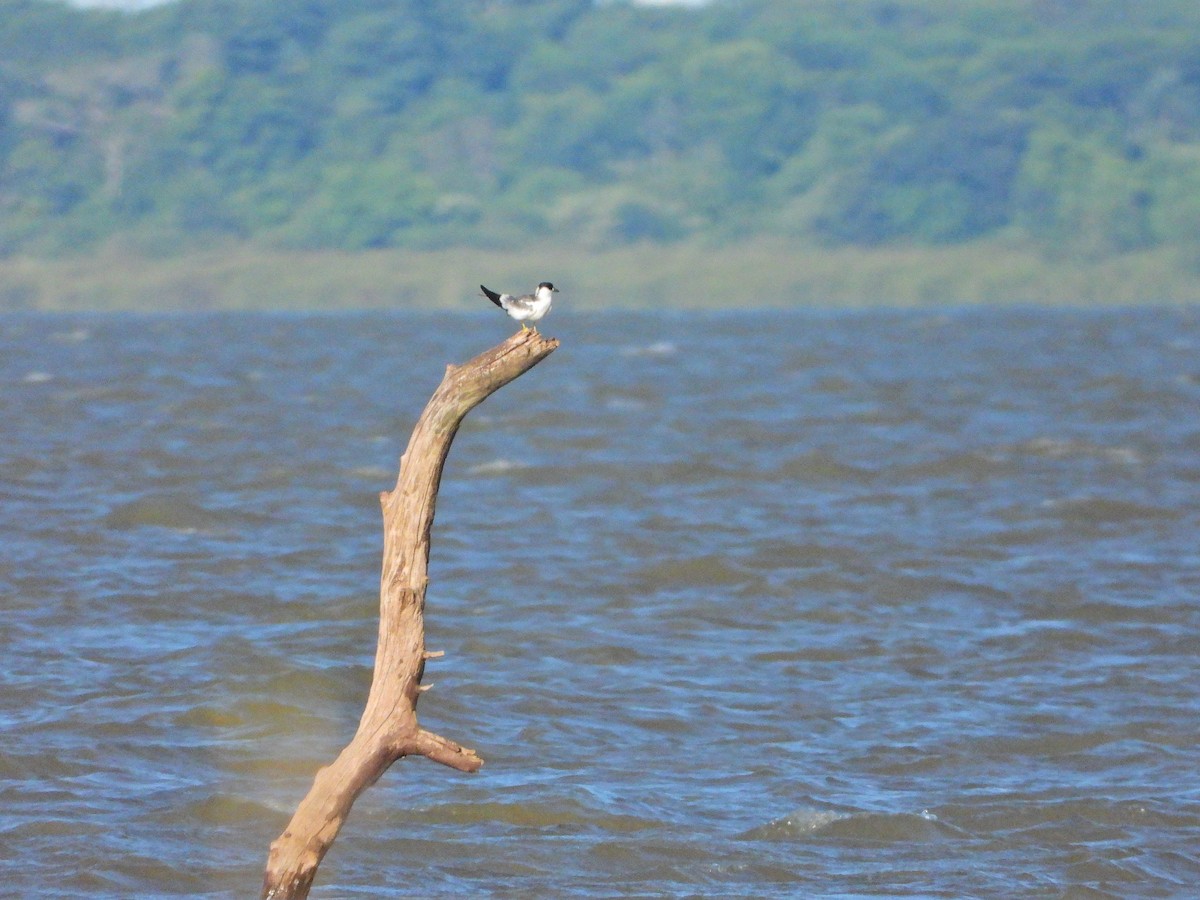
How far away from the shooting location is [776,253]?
390ft

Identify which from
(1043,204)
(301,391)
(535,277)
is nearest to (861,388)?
(301,391)

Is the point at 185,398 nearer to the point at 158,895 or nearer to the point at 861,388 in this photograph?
the point at 861,388

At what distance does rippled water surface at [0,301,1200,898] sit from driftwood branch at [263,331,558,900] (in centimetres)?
204

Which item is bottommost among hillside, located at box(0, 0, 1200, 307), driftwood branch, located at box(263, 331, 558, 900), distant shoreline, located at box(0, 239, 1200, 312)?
driftwood branch, located at box(263, 331, 558, 900)

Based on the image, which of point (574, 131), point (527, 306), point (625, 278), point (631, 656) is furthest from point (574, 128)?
point (527, 306)

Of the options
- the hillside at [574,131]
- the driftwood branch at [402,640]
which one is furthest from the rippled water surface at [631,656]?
the hillside at [574,131]

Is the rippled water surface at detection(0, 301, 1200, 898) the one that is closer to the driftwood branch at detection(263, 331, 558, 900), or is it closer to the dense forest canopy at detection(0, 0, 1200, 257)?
the driftwood branch at detection(263, 331, 558, 900)

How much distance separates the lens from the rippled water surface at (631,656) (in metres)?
9.09

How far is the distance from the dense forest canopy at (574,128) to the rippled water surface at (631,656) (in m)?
95.4

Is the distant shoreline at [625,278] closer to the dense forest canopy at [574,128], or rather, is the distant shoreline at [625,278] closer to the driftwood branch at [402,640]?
the dense forest canopy at [574,128]

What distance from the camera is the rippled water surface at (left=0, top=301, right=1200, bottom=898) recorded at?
358 inches

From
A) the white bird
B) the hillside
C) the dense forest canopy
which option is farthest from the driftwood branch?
the dense forest canopy

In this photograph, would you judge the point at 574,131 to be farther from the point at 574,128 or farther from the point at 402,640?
the point at 402,640

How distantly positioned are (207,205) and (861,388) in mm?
95793
